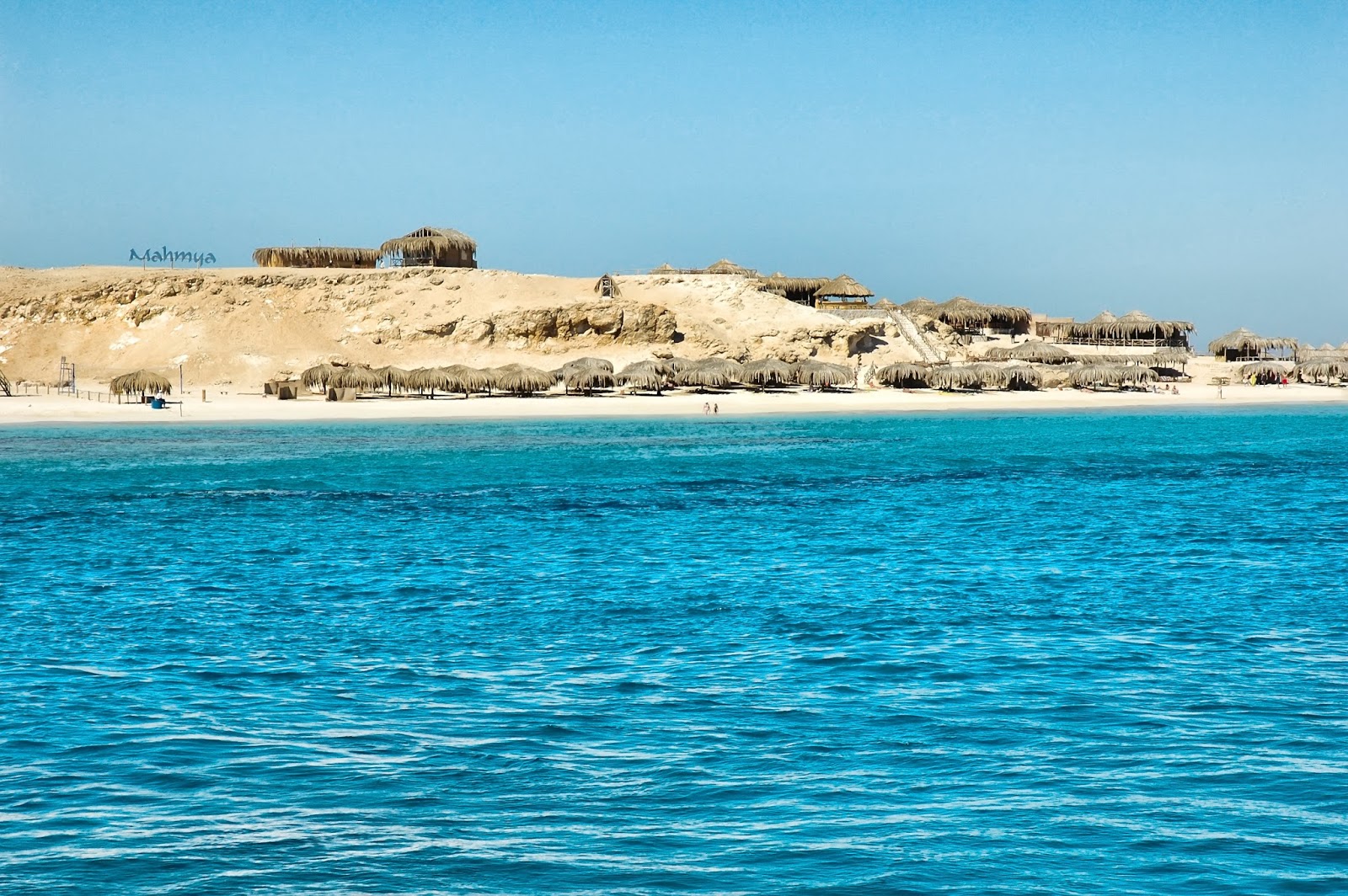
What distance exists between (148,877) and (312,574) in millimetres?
9803

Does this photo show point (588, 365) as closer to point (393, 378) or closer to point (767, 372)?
point (767, 372)

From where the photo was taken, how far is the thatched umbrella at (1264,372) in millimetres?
68750

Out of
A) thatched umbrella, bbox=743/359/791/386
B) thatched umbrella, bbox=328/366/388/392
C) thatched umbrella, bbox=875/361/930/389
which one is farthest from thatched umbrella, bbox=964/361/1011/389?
thatched umbrella, bbox=328/366/388/392

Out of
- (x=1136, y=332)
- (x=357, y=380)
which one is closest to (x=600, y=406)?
(x=357, y=380)

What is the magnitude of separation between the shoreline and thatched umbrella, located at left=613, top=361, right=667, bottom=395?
28.3 inches

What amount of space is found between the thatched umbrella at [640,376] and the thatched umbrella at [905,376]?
33.4 feet

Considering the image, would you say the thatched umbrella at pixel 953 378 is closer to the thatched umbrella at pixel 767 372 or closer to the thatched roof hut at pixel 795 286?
the thatched umbrella at pixel 767 372

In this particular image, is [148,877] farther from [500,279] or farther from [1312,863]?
[500,279]

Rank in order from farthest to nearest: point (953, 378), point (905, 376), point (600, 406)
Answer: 1. point (953, 378)
2. point (905, 376)
3. point (600, 406)

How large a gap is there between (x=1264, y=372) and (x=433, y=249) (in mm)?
44747

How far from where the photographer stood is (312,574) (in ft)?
53.0

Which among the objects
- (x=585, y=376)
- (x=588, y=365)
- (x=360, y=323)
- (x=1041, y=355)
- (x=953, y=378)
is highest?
(x=360, y=323)

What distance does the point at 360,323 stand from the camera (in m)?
69.1

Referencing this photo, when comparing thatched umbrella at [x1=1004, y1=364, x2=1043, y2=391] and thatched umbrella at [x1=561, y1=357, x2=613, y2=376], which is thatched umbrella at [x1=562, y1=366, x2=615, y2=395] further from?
thatched umbrella at [x1=1004, y1=364, x2=1043, y2=391]
